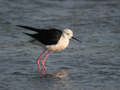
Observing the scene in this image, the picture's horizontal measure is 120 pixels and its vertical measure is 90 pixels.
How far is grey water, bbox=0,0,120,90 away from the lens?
23.3 ft

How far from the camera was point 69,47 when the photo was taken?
948 centimetres

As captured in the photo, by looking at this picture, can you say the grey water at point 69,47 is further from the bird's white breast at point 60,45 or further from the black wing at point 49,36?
the black wing at point 49,36

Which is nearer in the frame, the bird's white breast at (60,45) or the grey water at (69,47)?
the grey water at (69,47)

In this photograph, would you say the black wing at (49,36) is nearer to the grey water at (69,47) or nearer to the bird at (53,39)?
the bird at (53,39)

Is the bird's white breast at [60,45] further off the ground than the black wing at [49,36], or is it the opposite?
the black wing at [49,36]

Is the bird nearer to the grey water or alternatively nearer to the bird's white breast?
the bird's white breast

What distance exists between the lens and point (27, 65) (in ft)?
26.5

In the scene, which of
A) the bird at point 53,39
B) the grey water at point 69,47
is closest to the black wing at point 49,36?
the bird at point 53,39

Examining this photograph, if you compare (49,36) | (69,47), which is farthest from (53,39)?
(69,47)

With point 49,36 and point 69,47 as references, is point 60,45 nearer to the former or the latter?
point 49,36

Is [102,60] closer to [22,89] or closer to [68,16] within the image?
[22,89]

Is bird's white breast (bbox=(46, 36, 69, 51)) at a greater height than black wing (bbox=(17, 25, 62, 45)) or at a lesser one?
lesser

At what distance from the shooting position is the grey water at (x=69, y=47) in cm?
710

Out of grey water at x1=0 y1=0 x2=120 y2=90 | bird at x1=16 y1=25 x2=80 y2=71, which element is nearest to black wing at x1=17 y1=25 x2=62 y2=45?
bird at x1=16 y1=25 x2=80 y2=71
